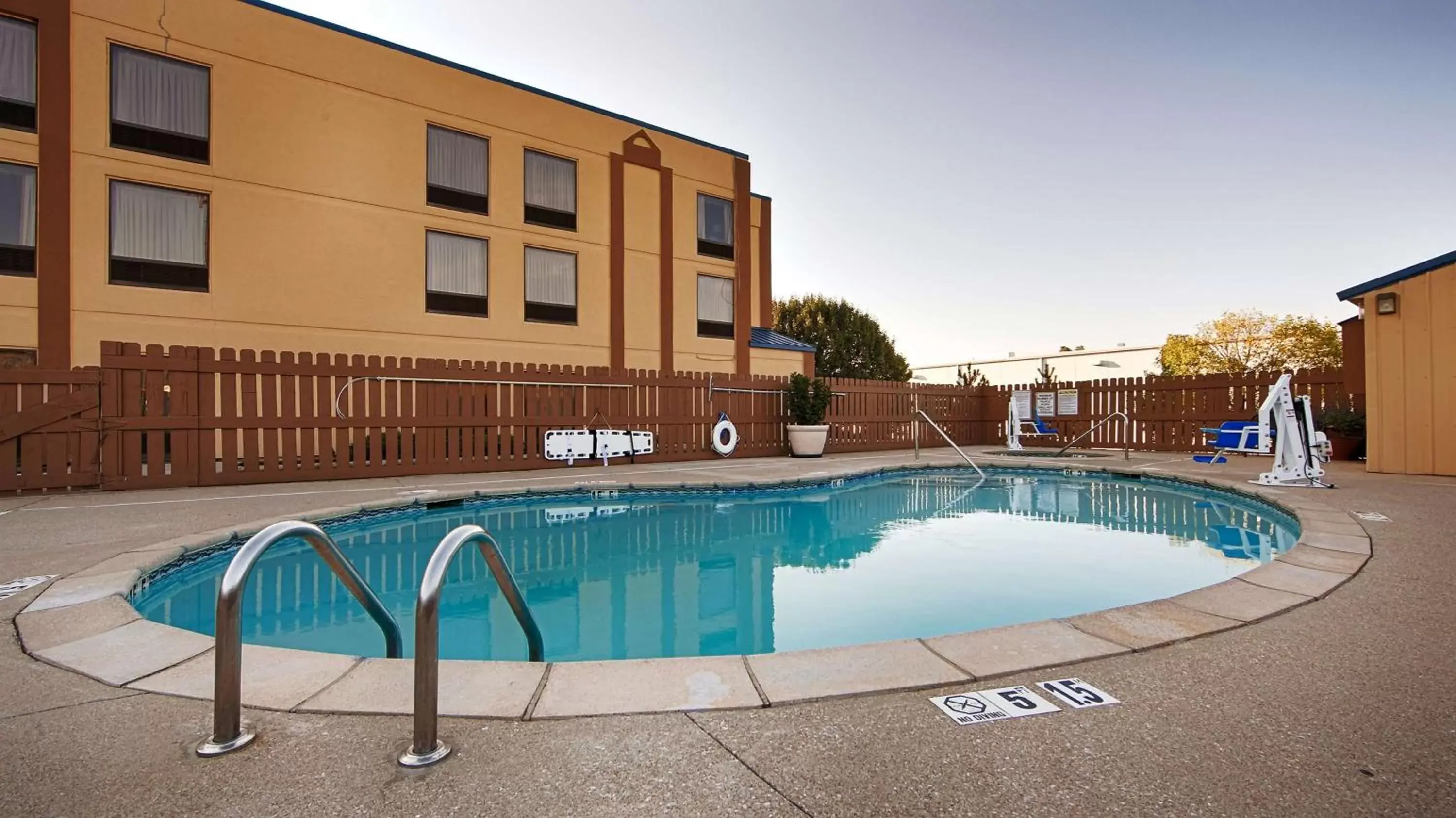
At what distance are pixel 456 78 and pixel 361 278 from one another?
455 centimetres

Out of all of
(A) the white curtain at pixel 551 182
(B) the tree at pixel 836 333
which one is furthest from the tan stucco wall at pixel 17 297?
(B) the tree at pixel 836 333

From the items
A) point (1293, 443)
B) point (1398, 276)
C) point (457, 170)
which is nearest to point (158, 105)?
point (457, 170)

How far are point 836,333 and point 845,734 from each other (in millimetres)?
26853

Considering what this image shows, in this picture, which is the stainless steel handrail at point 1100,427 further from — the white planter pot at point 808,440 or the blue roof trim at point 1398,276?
the white planter pot at point 808,440

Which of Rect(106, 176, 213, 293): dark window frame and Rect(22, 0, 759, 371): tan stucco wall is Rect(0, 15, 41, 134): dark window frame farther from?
Rect(106, 176, 213, 293): dark window frame

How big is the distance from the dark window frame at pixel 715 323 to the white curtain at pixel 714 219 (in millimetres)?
956

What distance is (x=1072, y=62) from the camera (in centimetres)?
1031

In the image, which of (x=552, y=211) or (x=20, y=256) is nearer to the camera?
(x=20, y=256)

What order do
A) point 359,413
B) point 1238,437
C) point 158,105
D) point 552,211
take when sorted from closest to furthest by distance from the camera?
1. point 359,413
2. point 1238,437
3. point 158,105
4. point 552,211

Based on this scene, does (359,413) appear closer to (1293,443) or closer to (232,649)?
(232,649)

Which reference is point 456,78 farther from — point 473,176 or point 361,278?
point 361,278

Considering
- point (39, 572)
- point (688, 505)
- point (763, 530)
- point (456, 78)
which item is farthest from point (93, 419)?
point (456, 78)

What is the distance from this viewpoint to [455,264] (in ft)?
39.9

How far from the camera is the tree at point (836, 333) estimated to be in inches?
1089
